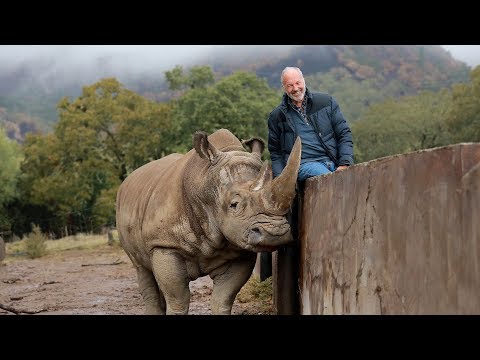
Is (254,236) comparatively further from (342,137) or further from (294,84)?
(294,84)

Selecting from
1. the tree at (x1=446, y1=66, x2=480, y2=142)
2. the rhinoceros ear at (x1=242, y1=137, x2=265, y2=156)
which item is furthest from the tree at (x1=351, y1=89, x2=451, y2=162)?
the rhinoceros ear at (x1=242, y1=137, x2=265, y2=156)

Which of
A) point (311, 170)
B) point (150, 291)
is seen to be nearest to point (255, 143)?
point (311, 170)

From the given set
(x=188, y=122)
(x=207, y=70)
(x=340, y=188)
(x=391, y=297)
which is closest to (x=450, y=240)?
(x=391, y=297)

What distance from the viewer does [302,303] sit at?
23.1 feet

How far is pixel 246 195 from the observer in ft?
23.0

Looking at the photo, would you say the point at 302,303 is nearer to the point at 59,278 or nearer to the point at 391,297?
the point at 391,297

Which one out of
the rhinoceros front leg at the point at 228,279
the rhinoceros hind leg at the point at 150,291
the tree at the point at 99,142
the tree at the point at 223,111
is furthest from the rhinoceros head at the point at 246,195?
the tree at the point at 99,142

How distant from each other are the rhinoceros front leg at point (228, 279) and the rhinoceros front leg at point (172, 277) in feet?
1.06

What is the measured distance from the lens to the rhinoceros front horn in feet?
21.7

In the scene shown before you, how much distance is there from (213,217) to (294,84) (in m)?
1.49

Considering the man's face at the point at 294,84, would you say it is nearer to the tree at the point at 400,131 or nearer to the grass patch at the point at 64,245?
the grass patch at the point at 64,245

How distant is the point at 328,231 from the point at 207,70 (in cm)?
3687

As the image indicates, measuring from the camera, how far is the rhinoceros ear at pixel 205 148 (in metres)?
7.61
